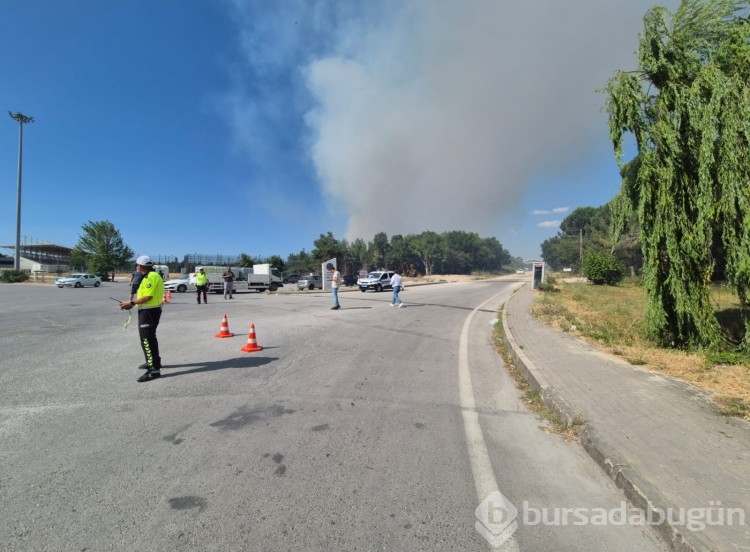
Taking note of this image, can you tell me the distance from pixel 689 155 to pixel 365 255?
3891 inches

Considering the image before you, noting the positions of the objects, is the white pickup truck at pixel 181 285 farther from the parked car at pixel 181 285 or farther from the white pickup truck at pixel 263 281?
the white pickup truck at pixel 263 281

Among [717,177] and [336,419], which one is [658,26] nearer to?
[717,177]

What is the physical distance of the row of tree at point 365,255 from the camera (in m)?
54.5

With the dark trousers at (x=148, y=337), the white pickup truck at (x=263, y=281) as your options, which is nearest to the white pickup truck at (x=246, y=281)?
the white pickup truck at (x=263, y=281)

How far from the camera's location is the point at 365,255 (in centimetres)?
10538

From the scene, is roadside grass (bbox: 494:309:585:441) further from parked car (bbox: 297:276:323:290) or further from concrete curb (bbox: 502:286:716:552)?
parked car (bbox: 297:276:323:290)

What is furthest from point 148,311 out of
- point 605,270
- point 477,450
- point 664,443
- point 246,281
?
point 605,270

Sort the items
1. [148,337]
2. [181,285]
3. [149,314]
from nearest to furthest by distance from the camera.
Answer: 1. [148,337]
2. [149,314]
3. [181,285]

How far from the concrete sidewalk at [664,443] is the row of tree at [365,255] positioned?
6235 centimetres

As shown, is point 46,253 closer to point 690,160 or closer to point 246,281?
point 246,281

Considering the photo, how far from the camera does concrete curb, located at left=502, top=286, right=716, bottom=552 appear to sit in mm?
2377

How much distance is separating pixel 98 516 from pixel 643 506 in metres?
3.88

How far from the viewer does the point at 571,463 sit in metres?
3.50

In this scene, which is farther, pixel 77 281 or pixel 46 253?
pixel 46 253
